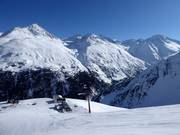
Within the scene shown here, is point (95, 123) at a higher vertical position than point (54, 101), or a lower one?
lower

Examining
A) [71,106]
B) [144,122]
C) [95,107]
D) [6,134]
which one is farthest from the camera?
[95,107]

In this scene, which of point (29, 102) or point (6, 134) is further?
point (29, 102)

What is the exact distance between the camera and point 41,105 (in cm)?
7100

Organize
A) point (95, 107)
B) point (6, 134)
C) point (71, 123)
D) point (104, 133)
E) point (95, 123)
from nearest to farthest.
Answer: point (104, 133)
point (95, 123)
point (71, 123)
point (6, 134)
point (95, 107)

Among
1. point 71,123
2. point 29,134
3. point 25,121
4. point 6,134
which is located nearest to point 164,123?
point 71,123

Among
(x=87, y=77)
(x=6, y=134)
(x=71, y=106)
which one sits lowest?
(x=6, y=134)

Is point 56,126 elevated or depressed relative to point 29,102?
depressed

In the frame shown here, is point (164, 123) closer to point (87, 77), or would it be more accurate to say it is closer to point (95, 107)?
point (87, 77)

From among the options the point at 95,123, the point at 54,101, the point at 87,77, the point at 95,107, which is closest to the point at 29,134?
Result: the point at 95,123

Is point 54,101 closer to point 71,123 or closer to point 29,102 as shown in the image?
point 29,102

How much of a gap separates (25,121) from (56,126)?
9.01 meters

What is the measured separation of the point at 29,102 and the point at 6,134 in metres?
41.1

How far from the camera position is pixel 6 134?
3469 centimetres

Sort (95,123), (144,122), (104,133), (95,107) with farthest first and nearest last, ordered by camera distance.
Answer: (95,107)
(95,123)
(144,122)
(104,133)
